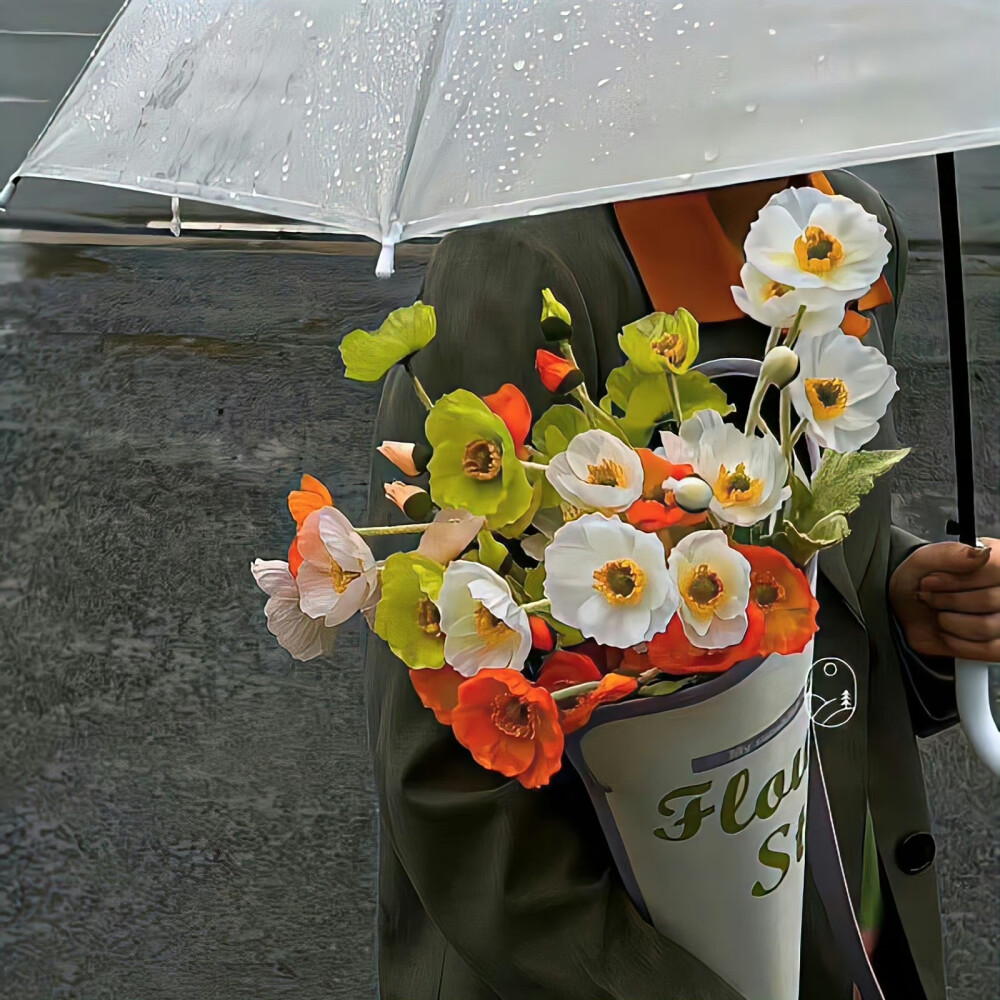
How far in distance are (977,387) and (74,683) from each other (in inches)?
99.5

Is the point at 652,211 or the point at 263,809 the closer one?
the point at 652,211

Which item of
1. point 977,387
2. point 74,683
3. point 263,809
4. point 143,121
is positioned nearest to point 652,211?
point 143,121

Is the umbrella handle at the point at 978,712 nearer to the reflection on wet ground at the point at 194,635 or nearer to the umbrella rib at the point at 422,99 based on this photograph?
the umbrella rib at the point at 422,99

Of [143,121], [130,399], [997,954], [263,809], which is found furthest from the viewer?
[130,399]

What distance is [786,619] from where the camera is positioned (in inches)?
21.3

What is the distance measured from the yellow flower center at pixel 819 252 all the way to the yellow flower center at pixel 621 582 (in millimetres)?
166

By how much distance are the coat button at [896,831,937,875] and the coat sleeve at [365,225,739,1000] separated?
293 mm

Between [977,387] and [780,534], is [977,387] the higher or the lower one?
the lower one

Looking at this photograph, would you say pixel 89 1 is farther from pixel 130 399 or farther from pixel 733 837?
pixel 733 837

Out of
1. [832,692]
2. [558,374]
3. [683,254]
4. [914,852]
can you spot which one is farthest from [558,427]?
[914,852]

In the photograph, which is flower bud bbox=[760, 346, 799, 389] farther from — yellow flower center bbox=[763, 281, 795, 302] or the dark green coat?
the dark green coat

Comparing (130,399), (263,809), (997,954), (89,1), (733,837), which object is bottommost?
(997,954)

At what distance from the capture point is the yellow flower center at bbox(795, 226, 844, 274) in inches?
22.1

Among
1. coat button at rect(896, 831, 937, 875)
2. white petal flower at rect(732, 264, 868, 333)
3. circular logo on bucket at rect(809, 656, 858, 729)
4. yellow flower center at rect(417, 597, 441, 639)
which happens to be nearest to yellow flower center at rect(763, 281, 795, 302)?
white petal flower at rect(732, 264, 868, 333)
